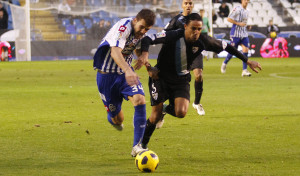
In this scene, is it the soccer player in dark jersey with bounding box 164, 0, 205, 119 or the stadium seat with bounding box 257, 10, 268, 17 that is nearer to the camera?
the soccer player in dark jersey with bounding box 164, 0, 205, 119

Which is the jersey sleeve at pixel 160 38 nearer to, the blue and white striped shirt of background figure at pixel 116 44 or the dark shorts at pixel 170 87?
the blue and white striped shirt of background figure at pixel 116 44

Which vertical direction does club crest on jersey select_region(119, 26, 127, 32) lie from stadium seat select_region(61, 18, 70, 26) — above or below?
above

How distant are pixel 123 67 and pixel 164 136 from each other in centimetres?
231

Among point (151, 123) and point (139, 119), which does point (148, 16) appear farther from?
point (151, 123)

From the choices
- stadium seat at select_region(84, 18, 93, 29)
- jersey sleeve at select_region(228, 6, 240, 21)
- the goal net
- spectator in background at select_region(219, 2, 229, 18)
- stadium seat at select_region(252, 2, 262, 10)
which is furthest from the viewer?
stadium seat at select_region(252, 2, 262, 10)

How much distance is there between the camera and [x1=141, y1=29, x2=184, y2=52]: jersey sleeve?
7095 millimetres

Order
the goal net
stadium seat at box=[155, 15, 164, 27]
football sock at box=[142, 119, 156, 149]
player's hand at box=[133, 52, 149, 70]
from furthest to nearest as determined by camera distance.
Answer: stadium seat at box=[155, 15, 164, 27], the goal net, football sock at box=[142, 119, 156, 149], player's hand at box=[133, 52, 149, 70]

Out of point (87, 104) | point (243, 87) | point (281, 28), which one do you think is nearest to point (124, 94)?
point (87, 104)

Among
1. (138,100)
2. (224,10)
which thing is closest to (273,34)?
(224,10)

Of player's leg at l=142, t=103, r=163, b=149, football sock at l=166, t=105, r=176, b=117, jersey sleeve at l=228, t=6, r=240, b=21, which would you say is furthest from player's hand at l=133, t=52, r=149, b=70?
jersey sleeve at l=228, t=6, r=240, b=21

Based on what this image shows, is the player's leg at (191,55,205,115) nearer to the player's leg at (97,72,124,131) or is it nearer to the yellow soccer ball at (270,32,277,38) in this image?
the player's leg at (97,72,124,131)

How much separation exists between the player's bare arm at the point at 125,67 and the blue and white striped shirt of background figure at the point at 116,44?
11cm

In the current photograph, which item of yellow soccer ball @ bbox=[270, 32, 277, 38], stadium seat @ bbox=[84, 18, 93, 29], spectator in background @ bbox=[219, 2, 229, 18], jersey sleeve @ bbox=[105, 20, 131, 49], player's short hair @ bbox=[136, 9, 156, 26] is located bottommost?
yellow soccer ball @ bbox=[270, 32, 277, 38]

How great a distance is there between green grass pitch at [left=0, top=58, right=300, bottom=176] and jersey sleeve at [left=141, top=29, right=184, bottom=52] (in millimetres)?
1186
